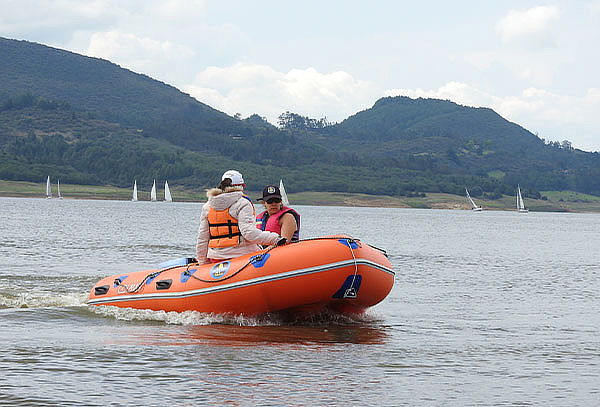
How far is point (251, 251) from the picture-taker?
1362 cm

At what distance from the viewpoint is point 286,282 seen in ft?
42.4

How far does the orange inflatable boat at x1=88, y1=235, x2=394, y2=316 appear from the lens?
42.3 ft

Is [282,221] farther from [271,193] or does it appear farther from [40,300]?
[40,300]

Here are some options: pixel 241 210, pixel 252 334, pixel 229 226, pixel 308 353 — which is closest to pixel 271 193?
pixel 241 210

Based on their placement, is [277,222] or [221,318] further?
[221,318]

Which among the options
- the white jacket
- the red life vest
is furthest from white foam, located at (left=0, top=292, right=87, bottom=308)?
the red life vest

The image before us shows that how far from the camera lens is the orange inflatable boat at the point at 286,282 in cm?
1290

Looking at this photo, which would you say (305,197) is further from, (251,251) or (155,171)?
(251,251)

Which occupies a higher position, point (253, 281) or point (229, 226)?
point (229, 226)

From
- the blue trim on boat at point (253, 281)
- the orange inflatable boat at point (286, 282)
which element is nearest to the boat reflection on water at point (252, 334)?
the orange inflatable boat at point (286, 282)

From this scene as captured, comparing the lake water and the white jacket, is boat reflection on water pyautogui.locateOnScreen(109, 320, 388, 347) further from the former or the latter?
the white jacket

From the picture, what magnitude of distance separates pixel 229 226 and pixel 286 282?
130 centimetres

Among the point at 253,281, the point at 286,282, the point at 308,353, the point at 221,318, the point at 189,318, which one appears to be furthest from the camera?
the point at 189,318

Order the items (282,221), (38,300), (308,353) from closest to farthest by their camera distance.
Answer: (308,353), (282,221), (38,300)
